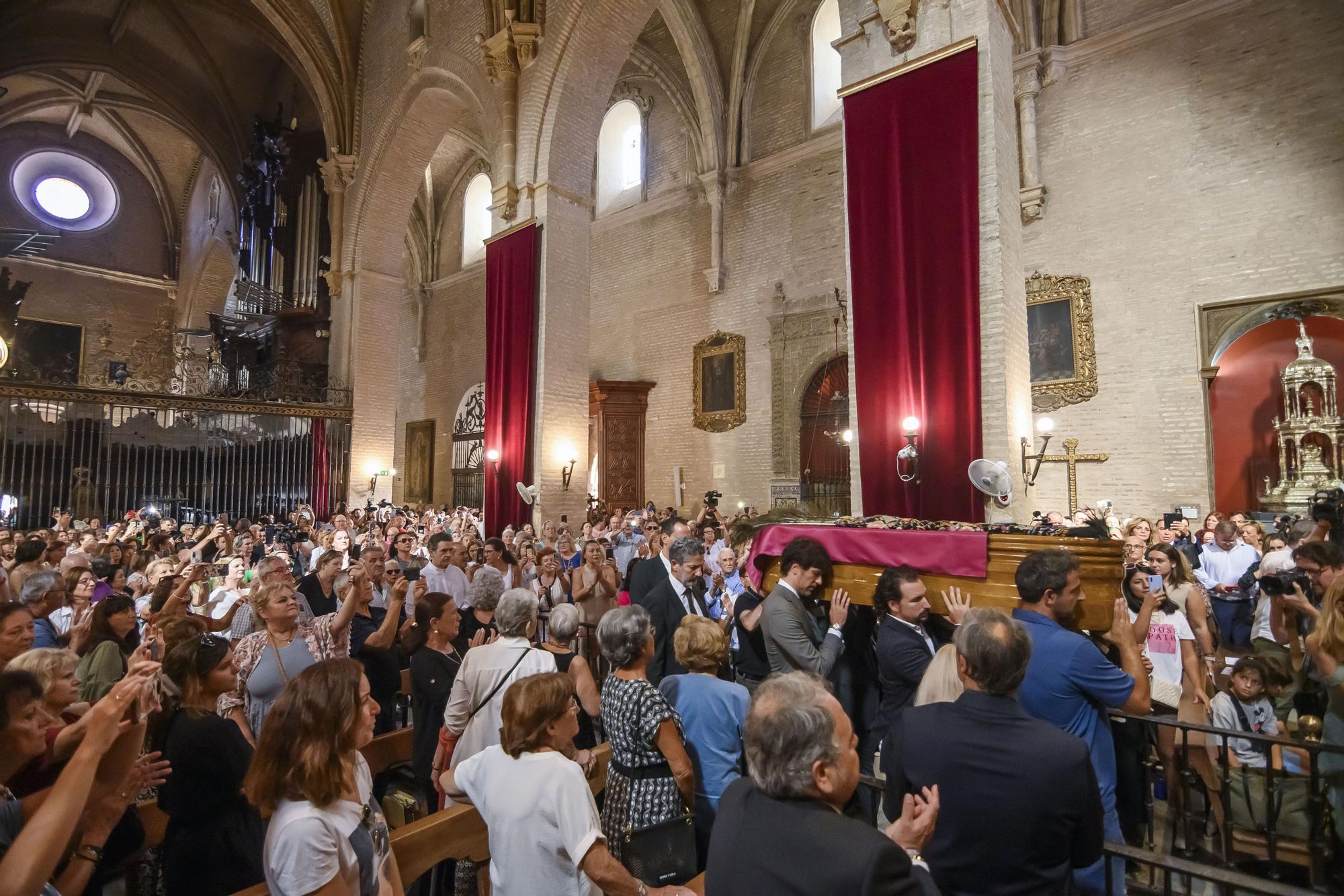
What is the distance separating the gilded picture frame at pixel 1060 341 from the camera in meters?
11.1

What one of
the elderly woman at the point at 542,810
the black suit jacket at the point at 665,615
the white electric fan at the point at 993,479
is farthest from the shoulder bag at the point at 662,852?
the white electric fan at the point at 993,479

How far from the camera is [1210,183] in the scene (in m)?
10.2

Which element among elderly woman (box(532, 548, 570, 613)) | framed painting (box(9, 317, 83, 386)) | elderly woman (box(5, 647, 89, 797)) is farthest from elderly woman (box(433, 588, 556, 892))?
framed painting (box(9, 317, 83, 386))

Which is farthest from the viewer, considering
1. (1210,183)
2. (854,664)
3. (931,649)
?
(1210,183)

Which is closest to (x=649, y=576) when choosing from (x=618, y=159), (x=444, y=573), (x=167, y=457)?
(x=444, y=573)

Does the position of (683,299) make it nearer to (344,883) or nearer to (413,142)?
(413,142)

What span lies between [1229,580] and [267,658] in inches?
332

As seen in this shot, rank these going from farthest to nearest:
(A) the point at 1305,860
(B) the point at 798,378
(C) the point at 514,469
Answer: (B) the point at 798,378 < (C) the point at 514,469 < (A) the point at 1305,860

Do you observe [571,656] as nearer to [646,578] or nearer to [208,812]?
[646,578]

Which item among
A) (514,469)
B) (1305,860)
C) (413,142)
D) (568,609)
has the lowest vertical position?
(1305,860)

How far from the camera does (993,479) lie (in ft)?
19.9

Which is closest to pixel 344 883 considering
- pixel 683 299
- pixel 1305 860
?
pixel 1305 860

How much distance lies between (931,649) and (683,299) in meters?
13.7

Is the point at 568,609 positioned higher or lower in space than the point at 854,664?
higher
